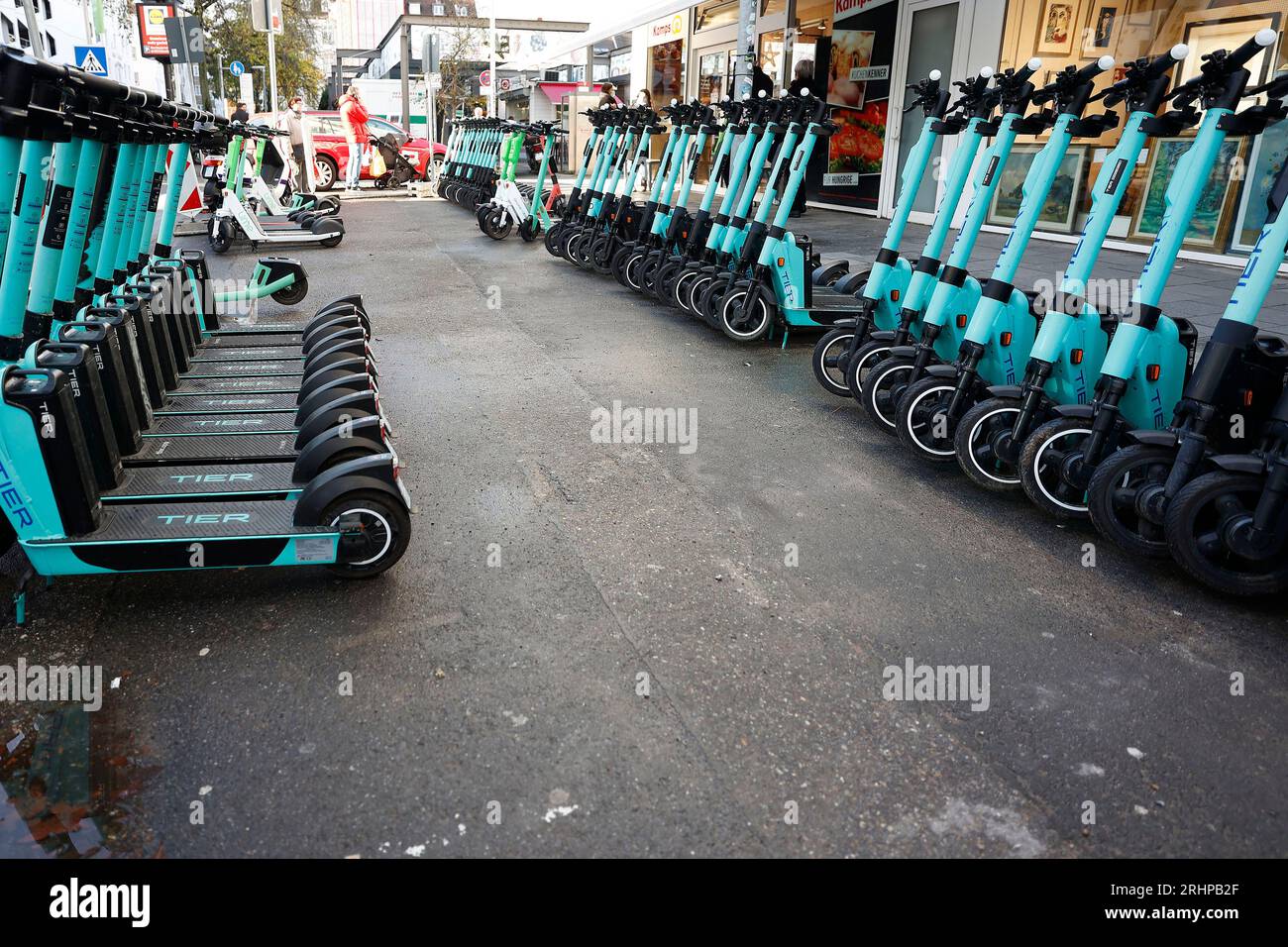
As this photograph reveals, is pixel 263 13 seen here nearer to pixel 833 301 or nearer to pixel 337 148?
Answer: pixel 337 148

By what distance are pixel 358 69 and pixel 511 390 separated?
103372mm

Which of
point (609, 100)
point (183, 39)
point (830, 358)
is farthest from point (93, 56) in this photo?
point (830, 358)

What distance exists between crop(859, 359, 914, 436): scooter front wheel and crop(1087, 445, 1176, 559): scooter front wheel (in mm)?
1507

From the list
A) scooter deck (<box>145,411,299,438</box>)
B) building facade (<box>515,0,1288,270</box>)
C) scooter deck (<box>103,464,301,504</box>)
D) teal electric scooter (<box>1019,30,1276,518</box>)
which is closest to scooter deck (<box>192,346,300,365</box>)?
scooter deck (<box>145,411,299,438</box>)

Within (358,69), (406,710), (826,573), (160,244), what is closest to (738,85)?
(160,244)

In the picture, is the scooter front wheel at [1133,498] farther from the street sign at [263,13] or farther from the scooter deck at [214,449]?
the street sign at [263,13]

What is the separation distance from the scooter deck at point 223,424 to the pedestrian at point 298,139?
16.5m

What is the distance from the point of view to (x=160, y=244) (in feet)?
22.9

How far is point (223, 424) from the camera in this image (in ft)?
14.9

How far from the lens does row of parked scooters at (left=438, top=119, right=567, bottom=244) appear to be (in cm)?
1439

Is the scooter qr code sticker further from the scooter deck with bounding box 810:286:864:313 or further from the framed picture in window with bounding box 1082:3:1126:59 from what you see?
the framed picture in window with bounding box 1082:3:1126:59

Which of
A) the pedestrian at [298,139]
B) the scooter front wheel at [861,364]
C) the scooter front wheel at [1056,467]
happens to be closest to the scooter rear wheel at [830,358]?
the scooter front wheel at [861,364]
